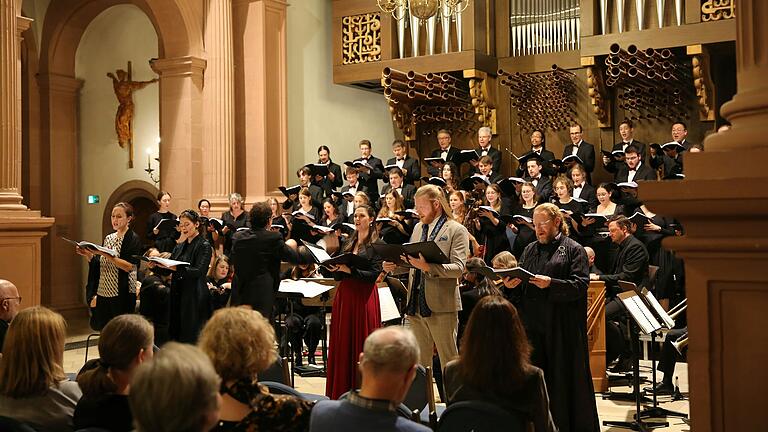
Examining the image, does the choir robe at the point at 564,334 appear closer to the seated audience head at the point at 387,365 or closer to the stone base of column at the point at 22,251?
the seated audience head at the point at 387,365

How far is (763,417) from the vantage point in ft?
8.48

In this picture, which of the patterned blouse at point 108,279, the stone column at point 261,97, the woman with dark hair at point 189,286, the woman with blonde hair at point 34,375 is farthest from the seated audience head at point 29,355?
the stone column at point 261,97

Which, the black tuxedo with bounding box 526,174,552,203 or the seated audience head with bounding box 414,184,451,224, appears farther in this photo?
the black tuxedo with bounding box 526,174,552,203

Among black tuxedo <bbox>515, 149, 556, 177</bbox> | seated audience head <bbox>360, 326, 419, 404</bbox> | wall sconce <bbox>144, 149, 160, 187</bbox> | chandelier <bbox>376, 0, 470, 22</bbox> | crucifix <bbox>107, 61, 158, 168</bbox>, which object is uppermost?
chandelier <bbox>376, 0, 470, 22</bbox>

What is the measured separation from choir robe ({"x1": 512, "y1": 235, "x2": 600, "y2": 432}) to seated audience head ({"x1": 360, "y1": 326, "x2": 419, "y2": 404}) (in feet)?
8.59

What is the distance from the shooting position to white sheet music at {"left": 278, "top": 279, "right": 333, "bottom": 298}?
282 inches

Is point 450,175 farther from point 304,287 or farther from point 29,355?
point 29,355

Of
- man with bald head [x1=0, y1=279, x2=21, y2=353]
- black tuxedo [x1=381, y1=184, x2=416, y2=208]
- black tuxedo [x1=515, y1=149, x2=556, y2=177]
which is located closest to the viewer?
man with bald head [x1=0, y1=279, x2=21, y2=353]

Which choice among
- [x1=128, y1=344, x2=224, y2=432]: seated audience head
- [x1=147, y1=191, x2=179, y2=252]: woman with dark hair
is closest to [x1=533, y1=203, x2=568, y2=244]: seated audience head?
[x1=128, y1=344, x2=224, y2=432]: seated audience head

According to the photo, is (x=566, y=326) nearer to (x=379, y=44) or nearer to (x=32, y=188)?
(x=379, y=44)

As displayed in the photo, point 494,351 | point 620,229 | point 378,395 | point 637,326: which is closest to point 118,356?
point 378,395

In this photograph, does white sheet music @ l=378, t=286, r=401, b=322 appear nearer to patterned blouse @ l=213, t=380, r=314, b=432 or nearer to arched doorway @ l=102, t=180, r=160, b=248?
patterned blouse @ l=213, t=380, r=314, b=432

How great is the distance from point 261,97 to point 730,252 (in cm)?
1020

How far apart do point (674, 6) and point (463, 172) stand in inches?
138
